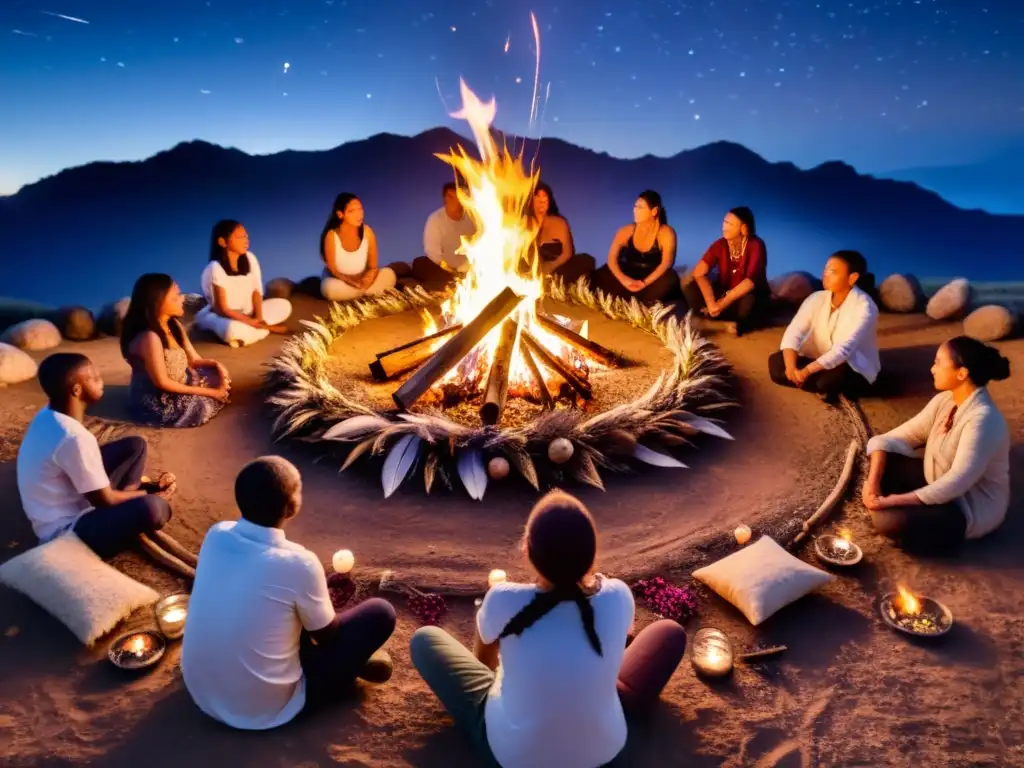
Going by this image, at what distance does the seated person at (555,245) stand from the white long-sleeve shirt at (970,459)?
15.9ft

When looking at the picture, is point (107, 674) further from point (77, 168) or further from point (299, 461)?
point (77, 168)

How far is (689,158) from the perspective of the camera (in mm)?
12008

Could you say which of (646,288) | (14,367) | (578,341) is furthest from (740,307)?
(14,367)

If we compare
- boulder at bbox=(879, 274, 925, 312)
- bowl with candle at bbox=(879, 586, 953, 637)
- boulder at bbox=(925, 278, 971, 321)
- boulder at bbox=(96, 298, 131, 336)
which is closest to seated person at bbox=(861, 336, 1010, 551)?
bowl with candle at bbox=(879, 586, 953, 637)

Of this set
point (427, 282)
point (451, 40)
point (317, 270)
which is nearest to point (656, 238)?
point (427, 282)

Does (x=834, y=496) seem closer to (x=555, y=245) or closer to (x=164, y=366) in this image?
(x=164, y=366)

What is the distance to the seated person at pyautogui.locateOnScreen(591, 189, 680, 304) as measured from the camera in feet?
26.2

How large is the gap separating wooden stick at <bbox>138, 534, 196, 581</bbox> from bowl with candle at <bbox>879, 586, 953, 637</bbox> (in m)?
3.35

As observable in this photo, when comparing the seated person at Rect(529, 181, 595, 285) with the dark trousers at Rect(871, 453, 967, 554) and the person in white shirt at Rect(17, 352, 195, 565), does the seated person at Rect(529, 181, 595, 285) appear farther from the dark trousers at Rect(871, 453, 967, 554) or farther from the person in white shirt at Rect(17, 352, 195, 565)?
the person in white shirt at Rect(17, 352, 195, 565)

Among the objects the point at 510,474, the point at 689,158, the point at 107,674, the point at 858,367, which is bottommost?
the point at 107,674

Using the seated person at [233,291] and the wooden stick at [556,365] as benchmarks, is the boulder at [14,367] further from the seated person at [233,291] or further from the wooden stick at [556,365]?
the wooden stick at [556,365]

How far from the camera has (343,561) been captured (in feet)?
12.6

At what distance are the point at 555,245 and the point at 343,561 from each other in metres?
5.63

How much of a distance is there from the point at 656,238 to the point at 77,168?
7587 millimetres
